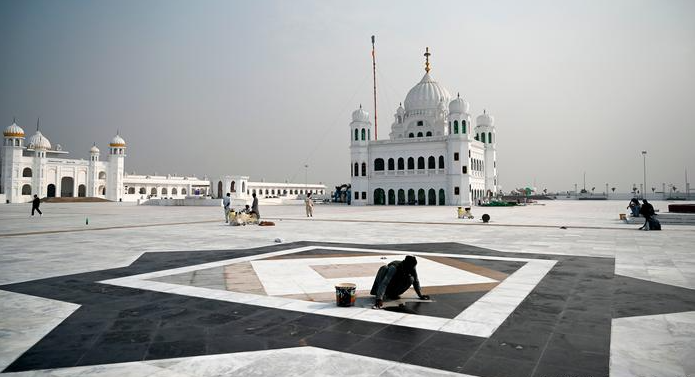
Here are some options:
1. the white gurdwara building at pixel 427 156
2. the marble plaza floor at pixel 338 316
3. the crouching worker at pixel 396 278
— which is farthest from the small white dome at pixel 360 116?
the crouching worker at pixel 396 278

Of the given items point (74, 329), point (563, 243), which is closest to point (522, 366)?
point (74, 329)

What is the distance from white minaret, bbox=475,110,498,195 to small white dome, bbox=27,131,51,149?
8514cm

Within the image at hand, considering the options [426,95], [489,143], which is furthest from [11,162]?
[489,143]

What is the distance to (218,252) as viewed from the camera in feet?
36.6

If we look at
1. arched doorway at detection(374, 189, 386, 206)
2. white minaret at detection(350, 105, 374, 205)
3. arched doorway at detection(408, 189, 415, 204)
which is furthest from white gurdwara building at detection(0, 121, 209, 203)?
arched doorway at detection(408, 189, 415, 204)

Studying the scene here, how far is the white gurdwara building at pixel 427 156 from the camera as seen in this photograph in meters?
54.8

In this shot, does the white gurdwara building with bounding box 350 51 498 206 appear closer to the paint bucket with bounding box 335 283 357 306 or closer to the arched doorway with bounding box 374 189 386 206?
the arched doorway with bounding box 374 189 386 206

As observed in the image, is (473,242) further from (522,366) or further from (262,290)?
(522,366)

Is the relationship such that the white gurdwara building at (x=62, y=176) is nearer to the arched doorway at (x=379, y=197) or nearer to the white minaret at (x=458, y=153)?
the arched doorway at (x=379, y=197)

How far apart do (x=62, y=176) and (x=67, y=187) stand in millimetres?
4396

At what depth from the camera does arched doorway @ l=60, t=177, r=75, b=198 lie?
83069 mm

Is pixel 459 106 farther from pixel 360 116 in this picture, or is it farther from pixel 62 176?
pixel 62 176

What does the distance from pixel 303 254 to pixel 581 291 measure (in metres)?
6.63

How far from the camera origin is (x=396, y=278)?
608 cm
